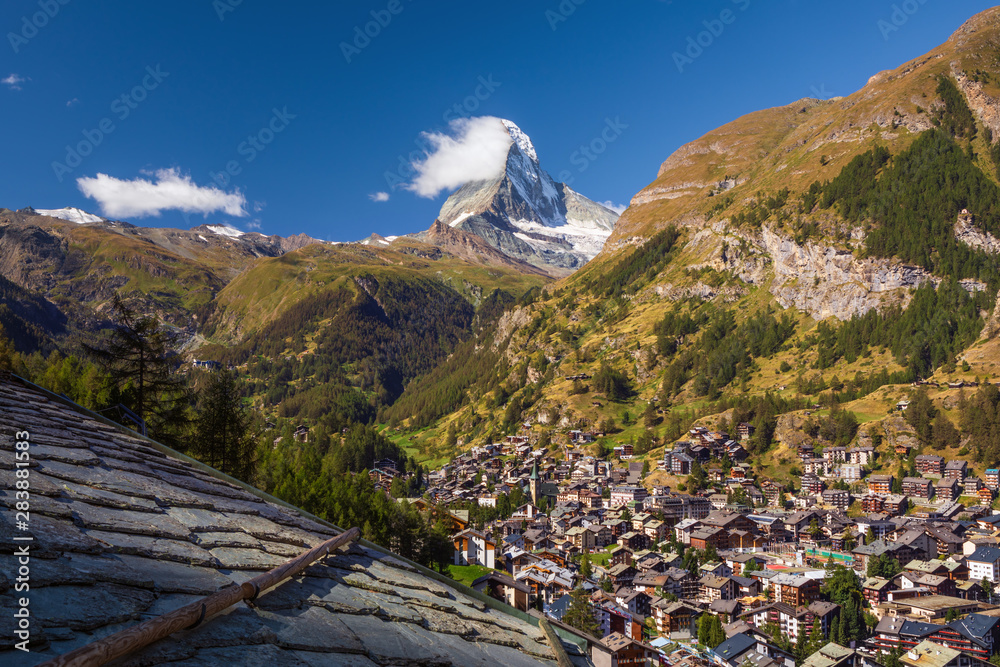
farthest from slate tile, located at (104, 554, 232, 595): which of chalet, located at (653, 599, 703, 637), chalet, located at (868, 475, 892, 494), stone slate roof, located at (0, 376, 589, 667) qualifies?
chalet, located at (868, 475, 892, 494)

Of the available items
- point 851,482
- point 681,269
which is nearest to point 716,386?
point 851,482

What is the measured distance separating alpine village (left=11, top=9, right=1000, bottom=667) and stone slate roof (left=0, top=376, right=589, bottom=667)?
2 cm

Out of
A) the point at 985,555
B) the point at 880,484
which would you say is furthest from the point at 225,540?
the point at 880,484

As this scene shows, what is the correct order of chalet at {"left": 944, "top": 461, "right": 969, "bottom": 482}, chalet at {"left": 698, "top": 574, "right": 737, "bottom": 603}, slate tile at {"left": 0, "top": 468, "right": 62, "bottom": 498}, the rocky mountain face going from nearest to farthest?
slate tile at {"left": 0, "top": 468, "right": 62, "bottom": 498}
chalet at {"left": 698, "top": 574, "right": 737, "bottom": 603}
chalet at {"left": 944, "top": 461, "right": 969, "bottom": 482}
the rocky mountain face

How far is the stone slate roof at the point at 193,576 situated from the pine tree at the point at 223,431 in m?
26.6

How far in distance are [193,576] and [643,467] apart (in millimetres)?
111383

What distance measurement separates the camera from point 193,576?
93.7 inches

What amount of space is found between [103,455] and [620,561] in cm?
7412

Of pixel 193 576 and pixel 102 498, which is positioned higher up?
pixel 102 498

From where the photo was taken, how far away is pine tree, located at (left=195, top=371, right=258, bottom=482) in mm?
28391

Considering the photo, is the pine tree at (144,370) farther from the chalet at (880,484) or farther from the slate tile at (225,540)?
the chalet at (880,484)

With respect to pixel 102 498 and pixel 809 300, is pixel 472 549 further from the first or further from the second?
pixel 809 300

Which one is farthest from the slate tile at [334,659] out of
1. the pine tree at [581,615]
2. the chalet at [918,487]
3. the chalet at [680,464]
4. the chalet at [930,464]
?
the chalet at [930,464]

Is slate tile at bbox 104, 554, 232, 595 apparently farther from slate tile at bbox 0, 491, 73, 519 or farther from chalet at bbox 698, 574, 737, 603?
chalet at bbox 698, 574, 737, 603
